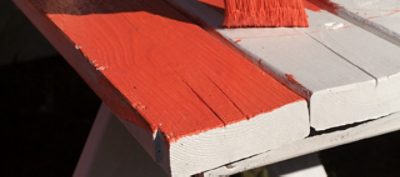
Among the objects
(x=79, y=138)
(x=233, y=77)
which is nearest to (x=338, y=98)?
(x=233, y=77)

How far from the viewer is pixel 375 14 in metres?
1.08

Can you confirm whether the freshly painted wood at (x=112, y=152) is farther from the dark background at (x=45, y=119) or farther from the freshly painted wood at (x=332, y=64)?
the dark background at (x=45, y=119)

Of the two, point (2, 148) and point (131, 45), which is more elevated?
point (131, 45)

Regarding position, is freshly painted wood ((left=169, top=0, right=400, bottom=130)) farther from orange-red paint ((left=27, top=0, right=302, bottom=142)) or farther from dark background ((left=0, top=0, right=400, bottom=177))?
dark background ((left=0, top=0, right=400, bottom=177))

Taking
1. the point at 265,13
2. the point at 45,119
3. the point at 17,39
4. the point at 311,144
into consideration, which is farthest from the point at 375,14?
the point at 17,39

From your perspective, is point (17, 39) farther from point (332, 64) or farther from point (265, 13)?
point (332, 64)

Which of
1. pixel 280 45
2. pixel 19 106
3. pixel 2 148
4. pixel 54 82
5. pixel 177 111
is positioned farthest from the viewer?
pixel 54 82

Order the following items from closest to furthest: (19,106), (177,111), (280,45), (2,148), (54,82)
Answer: (177,111) → (280,45) → (2,148) → (19,106) → (54,82)

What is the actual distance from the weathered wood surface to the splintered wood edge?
2.18 meters

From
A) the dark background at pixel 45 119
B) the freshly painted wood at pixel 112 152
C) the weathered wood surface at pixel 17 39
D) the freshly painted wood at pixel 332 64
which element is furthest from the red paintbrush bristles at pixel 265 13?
the weathered wood surface at pixel 17 39

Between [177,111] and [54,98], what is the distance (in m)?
1.99

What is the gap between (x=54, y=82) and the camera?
9.45 ft

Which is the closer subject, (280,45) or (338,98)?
(338,98)

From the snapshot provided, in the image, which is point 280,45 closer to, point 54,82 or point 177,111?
point 177,111
